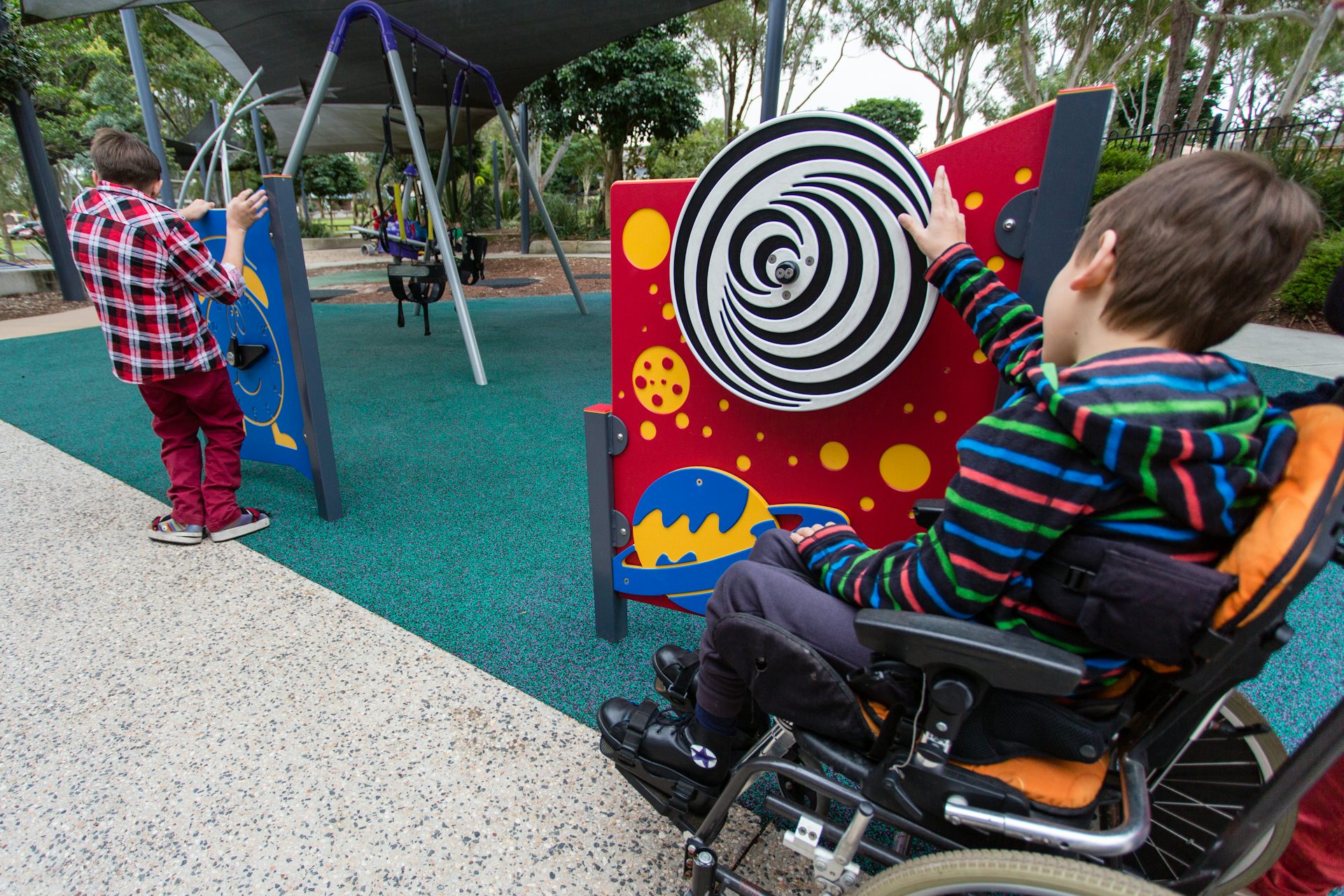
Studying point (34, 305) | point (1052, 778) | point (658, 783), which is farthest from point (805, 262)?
point (34, 305)

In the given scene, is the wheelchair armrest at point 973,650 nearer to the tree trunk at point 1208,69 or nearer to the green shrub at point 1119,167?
the green shrub at point 1119,167

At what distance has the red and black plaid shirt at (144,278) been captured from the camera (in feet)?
7.25

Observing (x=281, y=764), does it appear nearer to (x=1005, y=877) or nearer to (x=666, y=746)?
(x=666, y=746)

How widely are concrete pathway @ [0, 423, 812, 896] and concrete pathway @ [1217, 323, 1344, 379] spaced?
496 cm

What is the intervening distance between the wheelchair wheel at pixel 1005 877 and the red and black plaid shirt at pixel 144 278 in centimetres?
267

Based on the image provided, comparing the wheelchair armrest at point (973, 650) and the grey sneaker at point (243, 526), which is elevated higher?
the wheelchair armrest at point (973, 650)

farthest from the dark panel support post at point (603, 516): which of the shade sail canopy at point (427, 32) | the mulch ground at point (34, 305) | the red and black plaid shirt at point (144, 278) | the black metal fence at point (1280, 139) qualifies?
the mulch ground at point (34, 305)

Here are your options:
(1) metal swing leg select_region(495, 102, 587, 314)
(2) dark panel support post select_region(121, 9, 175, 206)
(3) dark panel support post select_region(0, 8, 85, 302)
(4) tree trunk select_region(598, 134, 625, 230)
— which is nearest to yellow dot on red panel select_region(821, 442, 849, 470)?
(1) metal swing leg select_region(495, 102, 587, 314)

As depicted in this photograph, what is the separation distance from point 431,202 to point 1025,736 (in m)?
4.55

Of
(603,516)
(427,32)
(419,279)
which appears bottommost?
(603,516)

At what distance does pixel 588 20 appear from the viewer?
220 inches

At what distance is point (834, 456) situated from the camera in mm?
1502

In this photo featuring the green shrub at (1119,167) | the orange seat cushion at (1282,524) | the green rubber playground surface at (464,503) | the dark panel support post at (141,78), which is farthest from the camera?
the green shrub at (1119,167)

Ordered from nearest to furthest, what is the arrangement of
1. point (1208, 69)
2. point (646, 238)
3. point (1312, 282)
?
point (646, 238) < point (1312, 282) < point (1208, 69)
